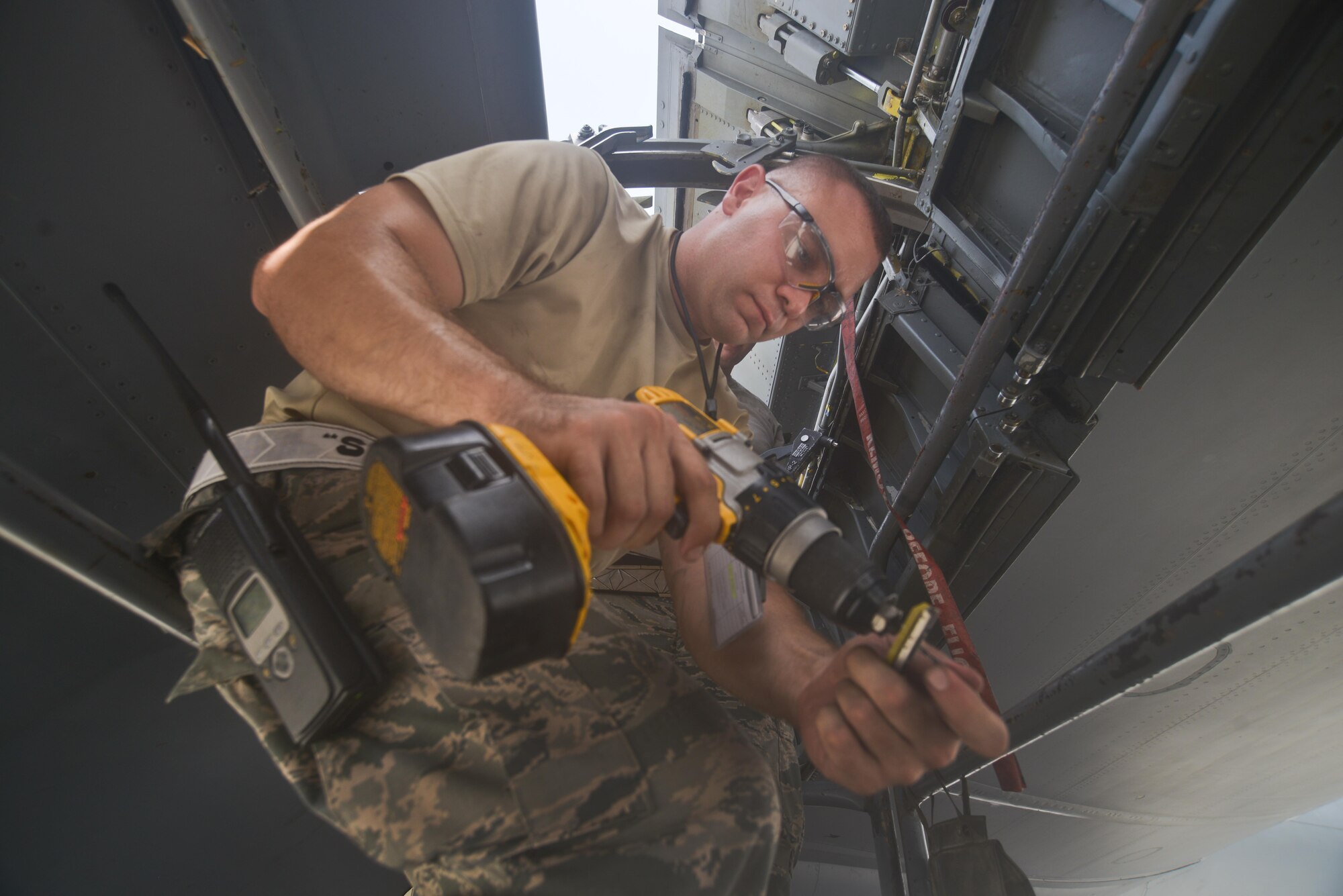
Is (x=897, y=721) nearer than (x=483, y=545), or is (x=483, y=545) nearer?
(x=483, y=545)

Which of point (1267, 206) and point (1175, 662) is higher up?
point (1267, 206)

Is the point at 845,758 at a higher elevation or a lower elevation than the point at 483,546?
lower

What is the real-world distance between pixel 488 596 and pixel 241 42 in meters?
1.60

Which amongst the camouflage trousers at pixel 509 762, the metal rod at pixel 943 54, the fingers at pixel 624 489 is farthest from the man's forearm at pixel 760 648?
the metal rod at pixel 943 54

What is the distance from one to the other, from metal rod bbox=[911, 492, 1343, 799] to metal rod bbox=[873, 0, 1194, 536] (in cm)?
68

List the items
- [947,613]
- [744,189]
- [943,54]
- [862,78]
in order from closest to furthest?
[947,613] → [744,189] → [943,54] → [862,78]

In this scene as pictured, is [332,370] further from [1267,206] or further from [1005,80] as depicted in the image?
[1005,80]

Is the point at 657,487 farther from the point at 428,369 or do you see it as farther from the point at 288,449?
the point at 288,449

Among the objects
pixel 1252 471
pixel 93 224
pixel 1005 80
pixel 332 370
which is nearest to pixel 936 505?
pixel 1252 471

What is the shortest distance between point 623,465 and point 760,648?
2.44ft

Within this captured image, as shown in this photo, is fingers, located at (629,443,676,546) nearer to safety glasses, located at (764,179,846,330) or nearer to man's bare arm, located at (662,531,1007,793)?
man's bare arm, located at (662,531,1007,793)

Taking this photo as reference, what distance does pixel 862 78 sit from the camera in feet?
8.65

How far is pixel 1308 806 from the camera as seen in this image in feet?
8.27

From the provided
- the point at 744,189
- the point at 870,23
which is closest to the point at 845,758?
the point at 744,189
